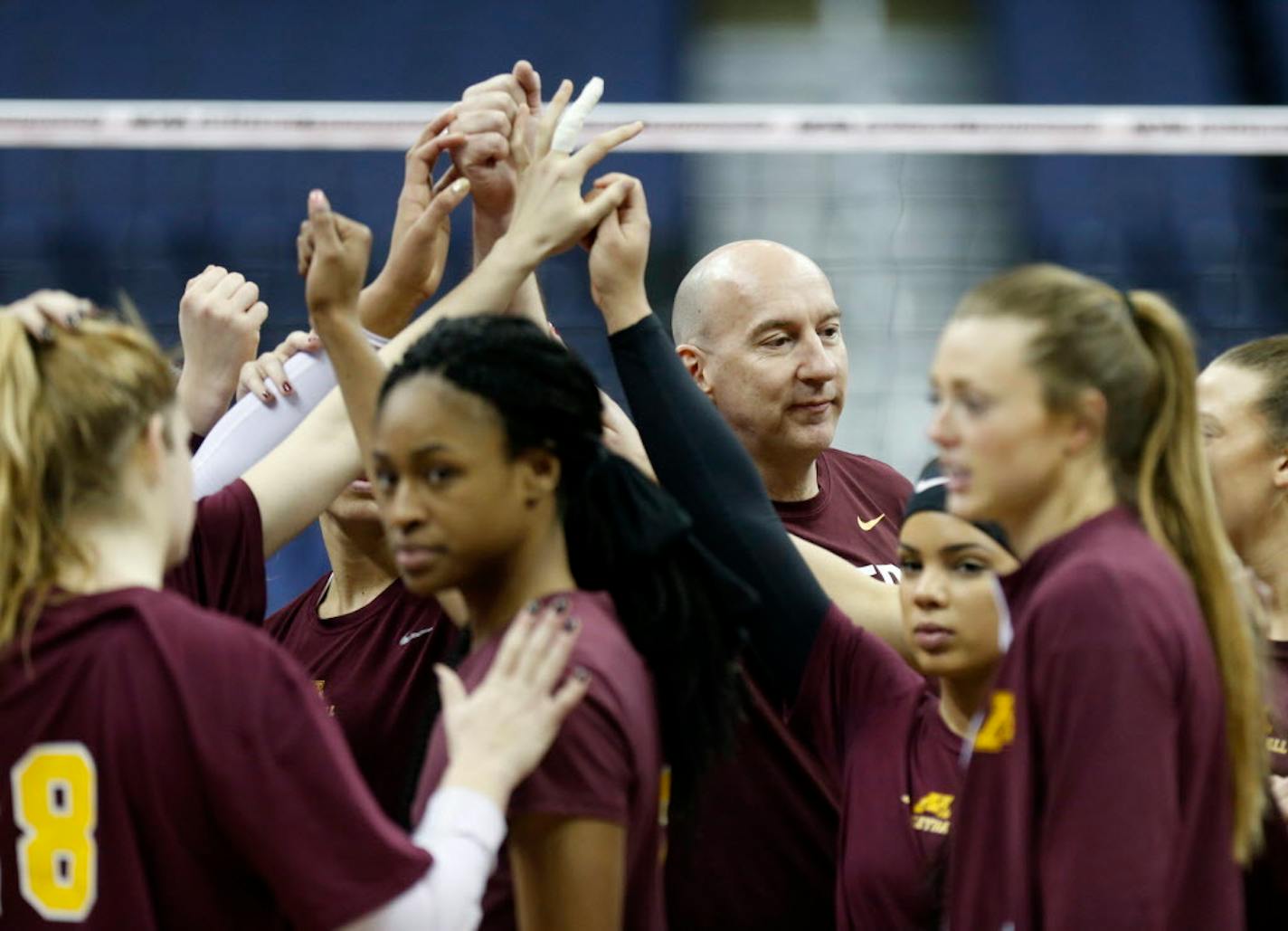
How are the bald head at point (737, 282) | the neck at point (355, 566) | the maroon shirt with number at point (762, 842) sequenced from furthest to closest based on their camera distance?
the bald head at point (737, 282) → the neck at point (355, 566) → the maroon shirt with number at point (762, 842)

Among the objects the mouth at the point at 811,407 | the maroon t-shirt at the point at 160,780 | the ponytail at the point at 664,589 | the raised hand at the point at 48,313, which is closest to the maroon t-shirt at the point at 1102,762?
the ponytail at the point at 664,589

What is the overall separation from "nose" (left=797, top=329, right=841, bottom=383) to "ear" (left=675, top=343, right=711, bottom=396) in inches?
9.5

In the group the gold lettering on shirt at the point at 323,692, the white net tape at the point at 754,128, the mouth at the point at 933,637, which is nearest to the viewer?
the mouth at the point at 933,637

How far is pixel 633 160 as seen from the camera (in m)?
7.35

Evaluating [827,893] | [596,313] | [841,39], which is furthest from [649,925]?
[841,39]

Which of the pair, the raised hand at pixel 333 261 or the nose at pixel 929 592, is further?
the nose at pixel 929 592

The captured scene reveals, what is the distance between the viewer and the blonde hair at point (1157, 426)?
2.11 metres

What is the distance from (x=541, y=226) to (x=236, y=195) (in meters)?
4.97

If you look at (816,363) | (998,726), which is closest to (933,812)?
(998,726)

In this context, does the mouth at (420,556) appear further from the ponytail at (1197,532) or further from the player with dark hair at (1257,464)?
the player with dark hair at (1257,464)

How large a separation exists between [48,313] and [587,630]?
0.77 metres

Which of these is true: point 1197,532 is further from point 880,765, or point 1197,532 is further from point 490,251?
point 490,251

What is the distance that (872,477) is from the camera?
3.94m

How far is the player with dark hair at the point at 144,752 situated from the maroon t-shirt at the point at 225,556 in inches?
25.2
